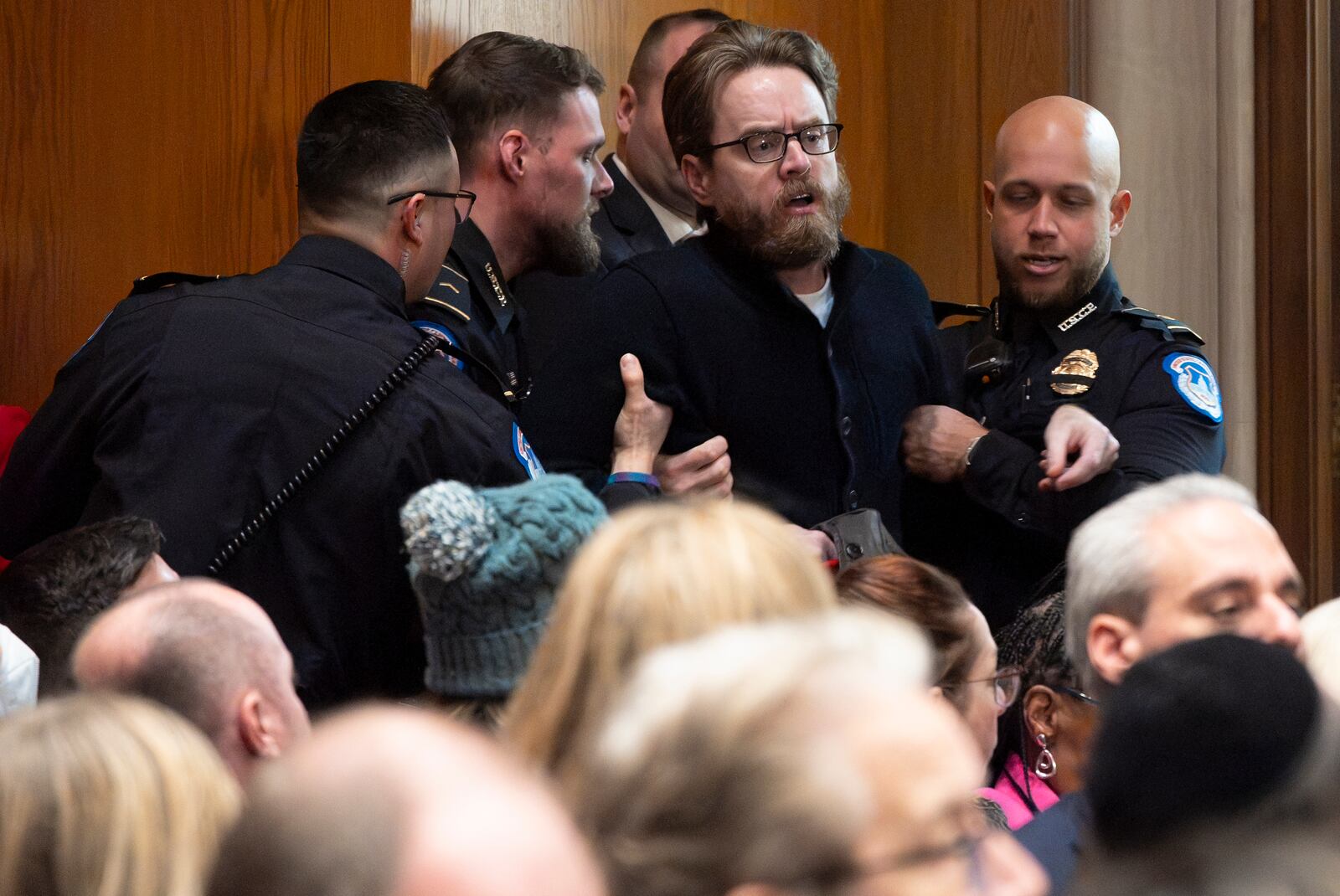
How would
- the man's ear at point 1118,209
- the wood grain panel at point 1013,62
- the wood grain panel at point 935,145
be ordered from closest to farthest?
1. the man's ear at point 1118,209
2. the wood grain panel at point 1013,62
3. the wood grain panel at point 935,145

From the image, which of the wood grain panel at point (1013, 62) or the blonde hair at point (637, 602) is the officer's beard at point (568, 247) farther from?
the blonde hair at point (637, 602)

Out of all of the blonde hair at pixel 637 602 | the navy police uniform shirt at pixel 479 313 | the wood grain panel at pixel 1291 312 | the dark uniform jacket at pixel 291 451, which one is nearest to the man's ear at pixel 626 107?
the navy police uniform shirt at pixel 479 313

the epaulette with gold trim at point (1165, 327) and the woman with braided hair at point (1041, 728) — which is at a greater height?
the epaulette with gold trim at point (1165, 327)

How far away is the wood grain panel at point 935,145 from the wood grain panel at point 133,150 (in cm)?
189

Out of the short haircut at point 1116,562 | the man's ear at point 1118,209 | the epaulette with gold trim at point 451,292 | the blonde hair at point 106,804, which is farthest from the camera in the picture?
the man's ear at point 1118,209

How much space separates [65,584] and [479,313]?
1.43 m

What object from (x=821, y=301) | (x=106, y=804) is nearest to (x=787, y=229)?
(x=821, y=301)

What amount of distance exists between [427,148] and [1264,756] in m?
2.23

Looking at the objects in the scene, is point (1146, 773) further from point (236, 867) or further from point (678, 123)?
point (678, 123)

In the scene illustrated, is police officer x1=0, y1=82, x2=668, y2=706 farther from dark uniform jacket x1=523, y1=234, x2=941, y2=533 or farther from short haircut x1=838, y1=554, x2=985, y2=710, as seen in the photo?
short haircut x1=838, y1=554, x2=985, y2=710

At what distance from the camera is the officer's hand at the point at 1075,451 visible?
10.1 feet

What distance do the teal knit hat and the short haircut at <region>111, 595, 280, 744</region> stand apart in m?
0.21

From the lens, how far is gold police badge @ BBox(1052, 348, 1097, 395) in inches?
135

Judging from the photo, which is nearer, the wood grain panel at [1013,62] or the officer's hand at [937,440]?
the officer's hand at [937,440]
